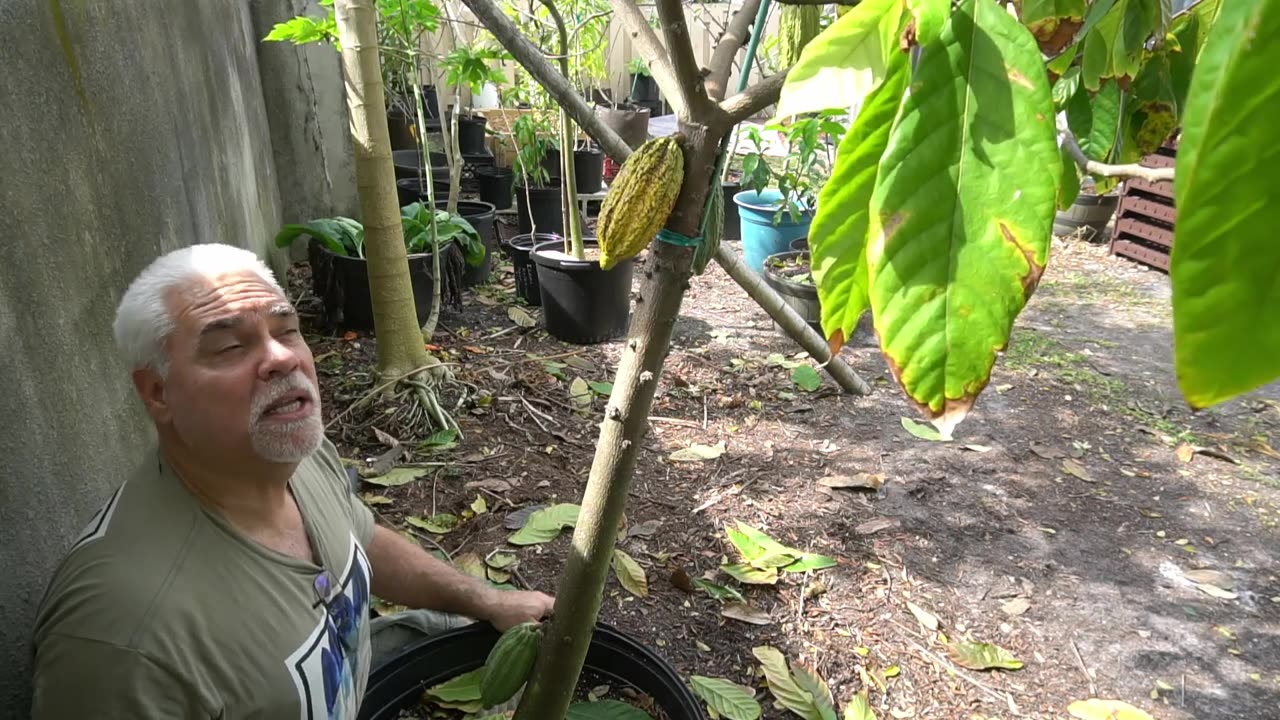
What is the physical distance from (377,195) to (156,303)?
1.74 m

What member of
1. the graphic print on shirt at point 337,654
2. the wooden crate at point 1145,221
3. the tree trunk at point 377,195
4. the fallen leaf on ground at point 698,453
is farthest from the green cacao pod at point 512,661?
the wooden crate at point 1145,221

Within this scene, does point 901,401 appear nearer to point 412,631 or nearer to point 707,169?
point 412,631

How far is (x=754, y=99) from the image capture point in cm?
82

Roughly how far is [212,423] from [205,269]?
27 cm

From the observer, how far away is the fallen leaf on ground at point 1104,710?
189 cm

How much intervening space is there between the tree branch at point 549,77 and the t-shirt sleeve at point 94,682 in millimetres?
1080

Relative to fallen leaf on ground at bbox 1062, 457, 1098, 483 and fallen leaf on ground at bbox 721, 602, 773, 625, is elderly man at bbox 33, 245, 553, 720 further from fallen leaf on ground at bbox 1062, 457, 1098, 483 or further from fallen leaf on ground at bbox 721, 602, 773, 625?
fallen leaf on ground at bbox 1062, 457, 1098, 483

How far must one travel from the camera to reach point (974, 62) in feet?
1.15

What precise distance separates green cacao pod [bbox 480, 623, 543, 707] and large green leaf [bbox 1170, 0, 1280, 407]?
1.11 m

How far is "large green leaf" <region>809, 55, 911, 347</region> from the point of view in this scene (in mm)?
372

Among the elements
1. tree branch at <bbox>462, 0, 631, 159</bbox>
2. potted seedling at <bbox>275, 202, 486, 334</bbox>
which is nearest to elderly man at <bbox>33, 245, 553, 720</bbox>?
tree branch at <bbox>462, 0, 631, 159</bbox>

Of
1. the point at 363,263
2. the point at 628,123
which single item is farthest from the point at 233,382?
the point at 628,123

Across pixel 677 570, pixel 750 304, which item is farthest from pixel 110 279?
pixel 750 304

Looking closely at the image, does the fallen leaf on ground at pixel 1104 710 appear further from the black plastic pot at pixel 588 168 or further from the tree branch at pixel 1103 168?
the black plastic pot at pixel 588 168
